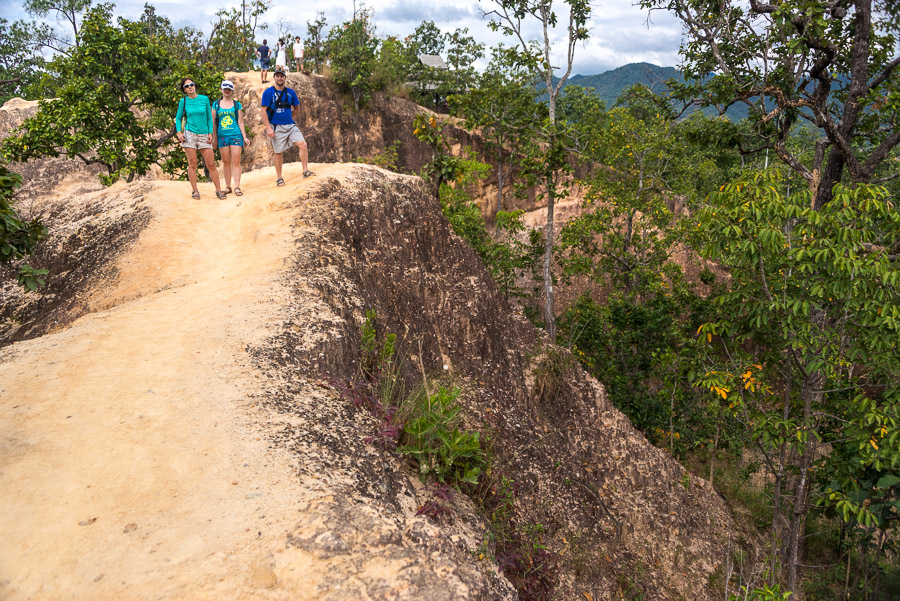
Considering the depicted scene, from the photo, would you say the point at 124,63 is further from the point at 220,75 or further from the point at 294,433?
the point at 294,433

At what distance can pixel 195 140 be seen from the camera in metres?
7.50

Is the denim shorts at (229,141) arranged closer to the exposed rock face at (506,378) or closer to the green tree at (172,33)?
the exposed rock face at (506,378)

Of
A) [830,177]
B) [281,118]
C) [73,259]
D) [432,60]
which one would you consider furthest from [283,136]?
[432,60]

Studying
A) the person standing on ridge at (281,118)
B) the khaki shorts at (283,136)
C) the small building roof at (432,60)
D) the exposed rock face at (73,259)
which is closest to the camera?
the exposed rock face at (73,259)

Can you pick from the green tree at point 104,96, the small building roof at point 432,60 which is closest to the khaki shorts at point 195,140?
the green tree at point 104,96

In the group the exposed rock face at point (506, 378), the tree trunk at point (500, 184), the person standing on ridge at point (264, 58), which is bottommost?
the exposed rock face at point (506, 378)

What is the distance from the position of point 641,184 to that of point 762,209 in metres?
11.9

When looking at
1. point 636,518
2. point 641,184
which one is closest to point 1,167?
point 636,518

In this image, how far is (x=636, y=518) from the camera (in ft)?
29.2

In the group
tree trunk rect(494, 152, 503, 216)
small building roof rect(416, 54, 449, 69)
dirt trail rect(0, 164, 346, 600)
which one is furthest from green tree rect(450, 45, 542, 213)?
dirt trail rect(0, 164, 346, 600)

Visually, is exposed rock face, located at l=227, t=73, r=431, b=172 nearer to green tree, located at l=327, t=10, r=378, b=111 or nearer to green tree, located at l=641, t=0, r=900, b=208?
green tree, located at l=327, t=10, r=378, b=111

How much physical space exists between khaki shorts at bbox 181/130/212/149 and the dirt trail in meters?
2.74

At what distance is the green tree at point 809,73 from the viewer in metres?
8.17

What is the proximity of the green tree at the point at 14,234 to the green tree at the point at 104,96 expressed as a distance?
30.3 feet
